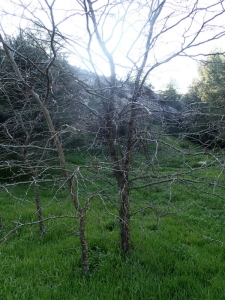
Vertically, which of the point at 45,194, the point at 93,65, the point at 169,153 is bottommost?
the point at 45,194

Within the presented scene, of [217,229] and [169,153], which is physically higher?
[169,153]

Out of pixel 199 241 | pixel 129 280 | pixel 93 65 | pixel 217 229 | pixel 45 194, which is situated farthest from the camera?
pixel 45 194

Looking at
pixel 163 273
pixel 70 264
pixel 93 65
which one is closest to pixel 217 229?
pixel 163 273

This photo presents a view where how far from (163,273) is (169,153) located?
139 centimetres

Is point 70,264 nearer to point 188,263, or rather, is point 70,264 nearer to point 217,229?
point 188,263

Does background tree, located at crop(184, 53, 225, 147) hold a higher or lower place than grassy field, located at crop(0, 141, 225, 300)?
higher

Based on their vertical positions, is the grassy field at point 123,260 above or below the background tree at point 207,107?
below

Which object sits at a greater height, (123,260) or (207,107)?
(207,107)

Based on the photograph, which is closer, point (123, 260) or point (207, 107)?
point (207, 107)

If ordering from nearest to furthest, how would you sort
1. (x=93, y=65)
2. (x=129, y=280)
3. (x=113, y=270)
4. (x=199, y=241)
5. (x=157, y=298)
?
(x=157, y=298) → (x=129, y=280) → (x=113, y=270) → (x=93, y=65) → (x=199, y=241)

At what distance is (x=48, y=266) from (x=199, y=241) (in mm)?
2237

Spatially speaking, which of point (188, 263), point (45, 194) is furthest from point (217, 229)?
point (45, 194)

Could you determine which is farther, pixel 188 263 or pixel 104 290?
pixel 188 263

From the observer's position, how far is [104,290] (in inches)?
108
